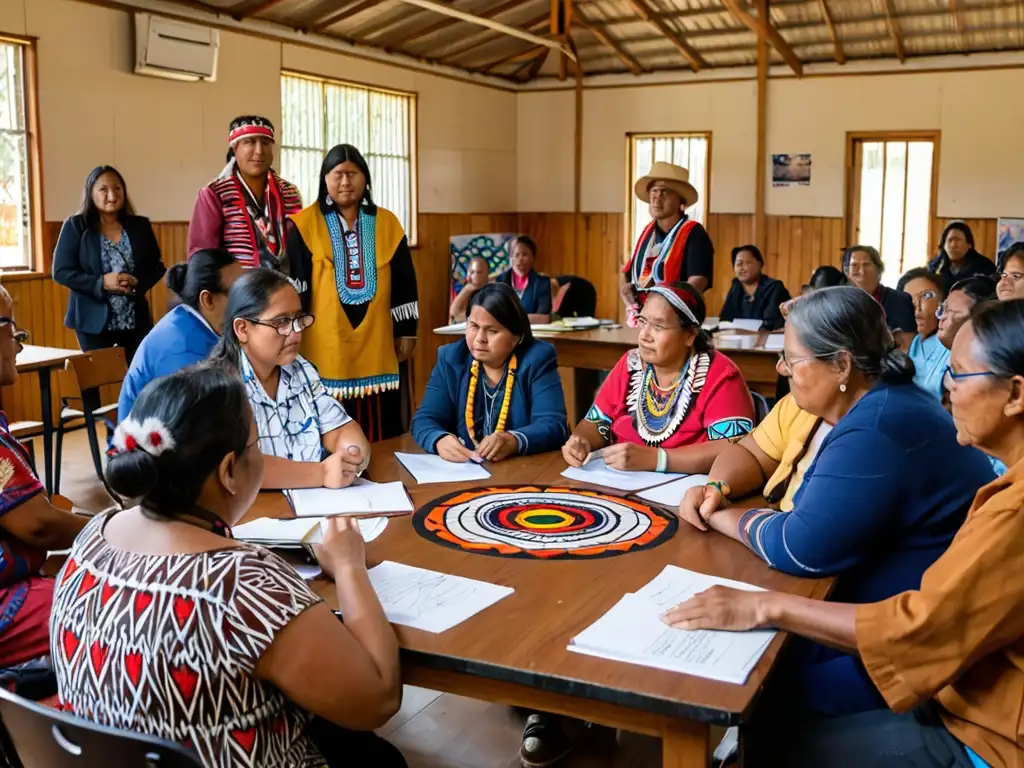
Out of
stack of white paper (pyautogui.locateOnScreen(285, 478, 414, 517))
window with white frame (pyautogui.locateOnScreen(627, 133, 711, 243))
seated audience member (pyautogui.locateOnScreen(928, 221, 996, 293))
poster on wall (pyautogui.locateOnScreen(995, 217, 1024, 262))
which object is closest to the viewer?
stack of white paper (pyautogui.locateOnScreen(285, 478, 414, 517))

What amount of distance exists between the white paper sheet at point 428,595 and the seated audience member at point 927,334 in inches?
87.2

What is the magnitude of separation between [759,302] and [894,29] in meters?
3.49

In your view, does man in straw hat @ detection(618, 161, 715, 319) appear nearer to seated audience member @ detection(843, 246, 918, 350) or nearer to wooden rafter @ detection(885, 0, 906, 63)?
seated audience member @ detection(843, 246, 918, 350)

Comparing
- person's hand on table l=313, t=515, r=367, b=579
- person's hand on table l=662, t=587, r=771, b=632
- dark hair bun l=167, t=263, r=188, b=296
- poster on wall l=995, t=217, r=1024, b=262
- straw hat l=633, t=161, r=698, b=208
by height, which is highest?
straw hat l=633, t=161, r=698, b=208

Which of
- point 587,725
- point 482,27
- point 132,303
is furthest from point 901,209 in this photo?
point 587,725

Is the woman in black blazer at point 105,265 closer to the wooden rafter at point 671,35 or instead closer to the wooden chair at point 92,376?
the wooden chair at point 92,376

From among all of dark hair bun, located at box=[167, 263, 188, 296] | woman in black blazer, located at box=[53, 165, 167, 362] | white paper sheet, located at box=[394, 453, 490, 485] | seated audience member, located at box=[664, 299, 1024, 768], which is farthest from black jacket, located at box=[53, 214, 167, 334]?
seated audience member, located at box=[664, 299, 1024, 768]

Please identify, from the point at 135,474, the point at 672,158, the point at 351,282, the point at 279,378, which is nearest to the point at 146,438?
the point at 135,474

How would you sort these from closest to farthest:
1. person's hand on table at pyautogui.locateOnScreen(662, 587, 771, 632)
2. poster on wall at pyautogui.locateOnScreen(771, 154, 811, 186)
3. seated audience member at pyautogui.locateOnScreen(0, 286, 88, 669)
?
person's hand on table at pyautogui.locateOnScreen(662, 587, 771, 632)
seated audience member at pyautogui.locateOnScreen(0, 286, 88, 669)
poster on wall at pyautogui.locateOnScreen(771, 154, 811, 186)

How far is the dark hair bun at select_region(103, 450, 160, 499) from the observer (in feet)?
4.47

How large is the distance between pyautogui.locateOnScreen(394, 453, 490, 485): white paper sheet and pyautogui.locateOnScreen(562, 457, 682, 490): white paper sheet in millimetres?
232

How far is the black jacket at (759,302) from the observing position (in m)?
6.57

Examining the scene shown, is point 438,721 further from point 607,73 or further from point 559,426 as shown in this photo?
point 607,73

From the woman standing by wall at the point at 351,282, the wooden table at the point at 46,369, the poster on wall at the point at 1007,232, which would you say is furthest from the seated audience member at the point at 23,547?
the poster on wall at the point at 1007,232
